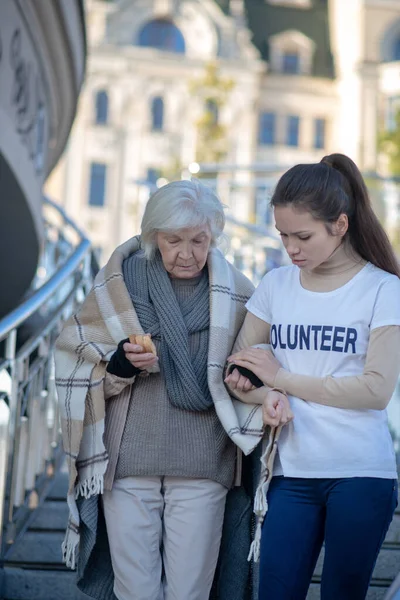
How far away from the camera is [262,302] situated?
2.79 m

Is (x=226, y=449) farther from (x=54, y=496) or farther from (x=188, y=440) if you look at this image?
(x=54, y=496)

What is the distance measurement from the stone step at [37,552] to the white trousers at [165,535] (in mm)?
1212

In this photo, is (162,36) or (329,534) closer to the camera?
(329,534)

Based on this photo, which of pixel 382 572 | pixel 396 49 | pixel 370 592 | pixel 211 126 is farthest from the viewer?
pixel 396 49

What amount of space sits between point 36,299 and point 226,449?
171 centimetres

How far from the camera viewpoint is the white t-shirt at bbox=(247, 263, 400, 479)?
2.53m

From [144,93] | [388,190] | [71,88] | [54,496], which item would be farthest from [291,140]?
[54,496]

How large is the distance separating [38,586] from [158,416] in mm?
1350

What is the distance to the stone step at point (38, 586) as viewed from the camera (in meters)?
3.79

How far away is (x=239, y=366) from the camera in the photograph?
271 cm

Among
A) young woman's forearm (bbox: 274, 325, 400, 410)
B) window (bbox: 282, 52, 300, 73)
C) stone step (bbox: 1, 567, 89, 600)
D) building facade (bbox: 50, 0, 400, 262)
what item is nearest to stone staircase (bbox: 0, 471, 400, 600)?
stone step (bbox: 1, 567, 89, 600)

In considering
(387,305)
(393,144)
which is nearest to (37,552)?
(387,305)

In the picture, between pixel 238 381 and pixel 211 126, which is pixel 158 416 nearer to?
pixel 238 381

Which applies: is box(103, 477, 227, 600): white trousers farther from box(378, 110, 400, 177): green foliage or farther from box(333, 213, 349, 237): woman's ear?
box(378, 110, 400, 177): green foliage
